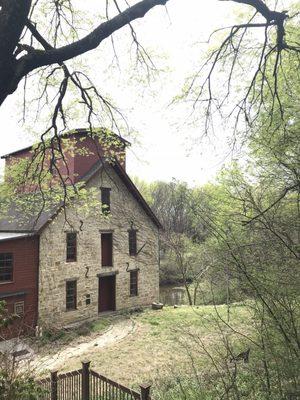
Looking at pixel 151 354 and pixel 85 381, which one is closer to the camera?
pixel 85 381

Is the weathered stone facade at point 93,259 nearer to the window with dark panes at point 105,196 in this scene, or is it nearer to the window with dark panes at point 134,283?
the window with dark panes at point 134,283

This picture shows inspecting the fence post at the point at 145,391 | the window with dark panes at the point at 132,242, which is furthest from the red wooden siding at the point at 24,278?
the fence post at the point at 145,391

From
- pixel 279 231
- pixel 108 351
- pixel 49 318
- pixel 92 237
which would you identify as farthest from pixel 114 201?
pixel 279 231

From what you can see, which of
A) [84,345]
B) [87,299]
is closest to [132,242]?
[87,299]

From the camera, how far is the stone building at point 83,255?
1747 cm

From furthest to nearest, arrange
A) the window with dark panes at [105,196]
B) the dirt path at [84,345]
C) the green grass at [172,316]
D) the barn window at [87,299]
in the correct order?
the window with dark panes at [105,196], the barn window at [87,299], the green grass at [172,316], the dirt path at [84,345]

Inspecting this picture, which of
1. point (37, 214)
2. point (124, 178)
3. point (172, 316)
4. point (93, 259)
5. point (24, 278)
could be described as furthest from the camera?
point (124, 178)

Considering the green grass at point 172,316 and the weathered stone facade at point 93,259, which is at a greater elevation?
the weathered stone facade at point 93,259

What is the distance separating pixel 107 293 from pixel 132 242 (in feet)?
12.1

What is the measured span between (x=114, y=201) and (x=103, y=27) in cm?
1895

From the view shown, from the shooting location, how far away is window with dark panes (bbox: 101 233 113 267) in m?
22.1

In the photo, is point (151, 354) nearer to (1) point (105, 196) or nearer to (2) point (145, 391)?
(2) point (145, 391)

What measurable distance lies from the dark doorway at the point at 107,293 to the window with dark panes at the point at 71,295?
7.18 ft

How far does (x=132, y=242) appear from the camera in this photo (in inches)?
931
